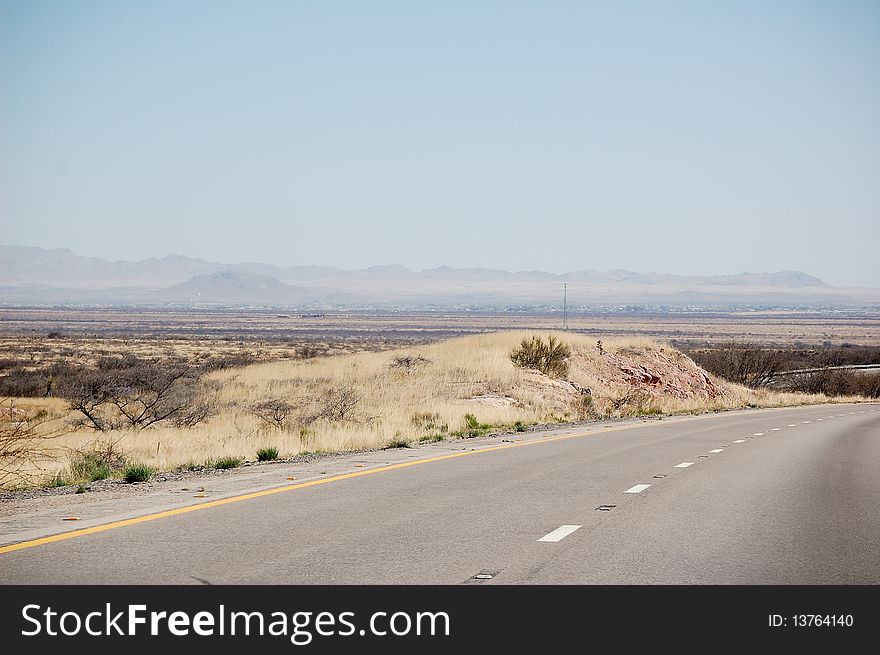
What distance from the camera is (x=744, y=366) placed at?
6825cm

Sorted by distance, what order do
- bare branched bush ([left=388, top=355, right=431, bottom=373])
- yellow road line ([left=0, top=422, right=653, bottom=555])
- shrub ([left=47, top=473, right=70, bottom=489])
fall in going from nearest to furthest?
1. yellow road line ([left=0, top=422, right=653, bottom=555])
2. shrub ([left=47, top=473, right=70, bottom=489])
3. bare branched bush ([left=388, top=355, right=431, bottom=373])

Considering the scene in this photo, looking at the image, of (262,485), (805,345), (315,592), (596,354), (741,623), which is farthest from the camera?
(805,345)

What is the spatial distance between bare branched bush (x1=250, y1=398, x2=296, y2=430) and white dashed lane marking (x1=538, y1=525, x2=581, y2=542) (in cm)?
1822

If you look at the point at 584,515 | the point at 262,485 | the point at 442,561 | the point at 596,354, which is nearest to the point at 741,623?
the point at 442,561

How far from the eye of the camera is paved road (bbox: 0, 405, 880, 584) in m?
8.20

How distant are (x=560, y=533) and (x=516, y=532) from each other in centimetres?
40

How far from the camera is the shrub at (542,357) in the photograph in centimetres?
4338

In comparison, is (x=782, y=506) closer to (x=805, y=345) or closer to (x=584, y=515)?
(x=584, y=515)

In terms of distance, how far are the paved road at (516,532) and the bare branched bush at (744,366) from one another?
52.1 metres

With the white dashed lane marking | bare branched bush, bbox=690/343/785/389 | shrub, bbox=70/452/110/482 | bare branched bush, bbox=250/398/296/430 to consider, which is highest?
the white dashed lane marking

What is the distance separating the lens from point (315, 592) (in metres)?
7.51

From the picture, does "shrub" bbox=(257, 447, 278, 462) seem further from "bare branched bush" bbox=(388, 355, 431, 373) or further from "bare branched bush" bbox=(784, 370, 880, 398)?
"bare branched bush" bbox=(784, 370, 880, 398)

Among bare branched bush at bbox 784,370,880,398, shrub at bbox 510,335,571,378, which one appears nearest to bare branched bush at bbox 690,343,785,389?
bare branched bush at bbox 784,370,880,398

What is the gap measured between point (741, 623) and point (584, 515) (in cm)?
432
